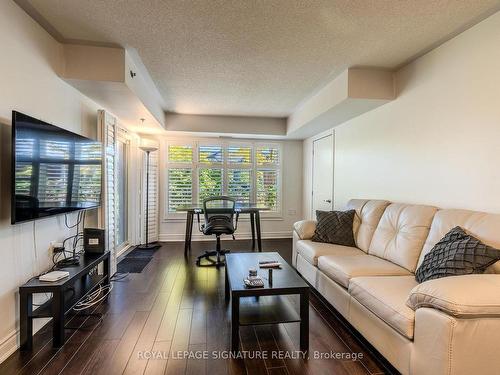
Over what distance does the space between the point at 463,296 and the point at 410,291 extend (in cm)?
42

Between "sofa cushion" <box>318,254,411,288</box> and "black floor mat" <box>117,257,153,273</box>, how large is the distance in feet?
8.00

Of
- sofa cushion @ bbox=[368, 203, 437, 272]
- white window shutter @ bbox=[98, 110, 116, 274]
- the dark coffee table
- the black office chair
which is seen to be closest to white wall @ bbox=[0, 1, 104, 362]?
white window shutter @ bbox=[98, 110, 116, 274]

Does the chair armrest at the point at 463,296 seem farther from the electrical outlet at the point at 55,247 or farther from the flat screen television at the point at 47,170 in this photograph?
the electrical outlet at the point at 55,247

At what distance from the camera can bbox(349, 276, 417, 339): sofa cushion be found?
1450 millimetres

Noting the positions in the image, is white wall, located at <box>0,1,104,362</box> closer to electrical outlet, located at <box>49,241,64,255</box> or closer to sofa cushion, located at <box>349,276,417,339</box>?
electrical outlet, located at <box>49,241,64,255</box>

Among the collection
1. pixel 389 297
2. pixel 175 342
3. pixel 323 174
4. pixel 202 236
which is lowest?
pixel 175 342

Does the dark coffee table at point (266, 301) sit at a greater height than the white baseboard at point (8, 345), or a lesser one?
greater

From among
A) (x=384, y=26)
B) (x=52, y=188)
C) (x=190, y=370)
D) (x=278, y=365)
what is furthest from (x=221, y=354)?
(x=384, y=26)

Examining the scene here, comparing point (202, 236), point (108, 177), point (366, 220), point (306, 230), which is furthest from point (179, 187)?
point (366, 220)

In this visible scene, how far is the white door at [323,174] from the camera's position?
4309mm

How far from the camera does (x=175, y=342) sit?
190 cm

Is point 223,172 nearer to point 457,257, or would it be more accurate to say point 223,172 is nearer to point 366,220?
point 366,220

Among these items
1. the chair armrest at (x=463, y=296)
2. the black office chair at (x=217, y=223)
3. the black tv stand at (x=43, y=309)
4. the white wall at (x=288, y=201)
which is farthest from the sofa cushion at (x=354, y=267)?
Answer: the white wall at (x=288, y=201)

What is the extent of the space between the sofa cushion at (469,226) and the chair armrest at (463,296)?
336mm
